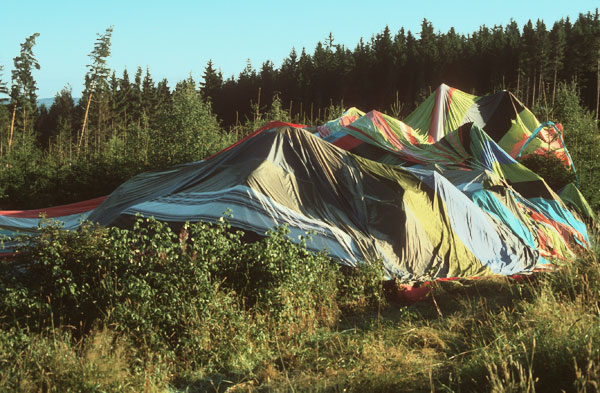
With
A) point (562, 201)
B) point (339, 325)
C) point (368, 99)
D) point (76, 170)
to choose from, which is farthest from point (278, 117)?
point (368, 99)

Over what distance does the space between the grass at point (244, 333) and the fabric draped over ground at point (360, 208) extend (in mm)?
1415

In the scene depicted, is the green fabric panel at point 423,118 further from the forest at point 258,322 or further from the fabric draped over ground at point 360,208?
the forest at point 258,322

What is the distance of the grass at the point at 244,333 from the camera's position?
3.95 metres

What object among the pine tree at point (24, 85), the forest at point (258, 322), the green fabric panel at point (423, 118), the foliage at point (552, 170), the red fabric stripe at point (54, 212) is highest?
the pine tree at point (24, 85)

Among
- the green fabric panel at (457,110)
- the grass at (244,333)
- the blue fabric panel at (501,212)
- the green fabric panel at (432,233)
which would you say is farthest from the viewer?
the green fabric panel at (457,110)

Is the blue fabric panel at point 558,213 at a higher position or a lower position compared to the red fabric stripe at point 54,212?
lower

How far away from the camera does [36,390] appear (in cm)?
388

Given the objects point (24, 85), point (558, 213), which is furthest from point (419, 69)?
point (558, 213)

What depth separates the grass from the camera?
12.9ft

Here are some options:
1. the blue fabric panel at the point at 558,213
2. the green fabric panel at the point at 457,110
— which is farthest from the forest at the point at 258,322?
the green fabric panel at the point at 457,110

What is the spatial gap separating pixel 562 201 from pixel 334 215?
528 centimetres

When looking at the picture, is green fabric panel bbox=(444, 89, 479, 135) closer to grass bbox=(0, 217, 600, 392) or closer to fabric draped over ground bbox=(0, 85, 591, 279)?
fabric draped over ground bbox=(0, 85, 591, 279)

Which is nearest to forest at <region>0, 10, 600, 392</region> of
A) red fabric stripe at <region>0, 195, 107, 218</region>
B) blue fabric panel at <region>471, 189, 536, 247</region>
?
blue fabric panel at <region>471, 189, 536, 247</region>

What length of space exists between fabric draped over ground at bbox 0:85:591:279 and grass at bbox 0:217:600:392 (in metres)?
1.41
